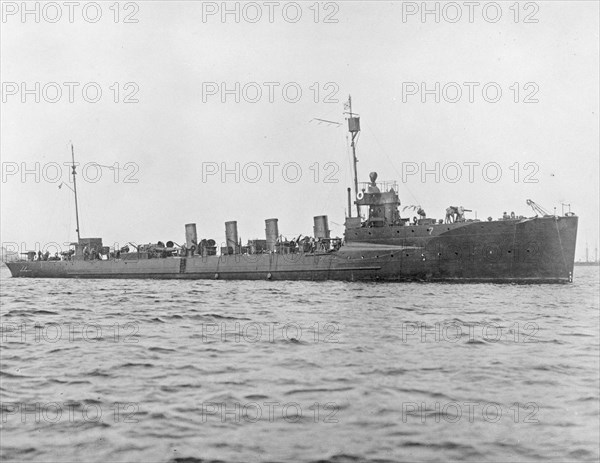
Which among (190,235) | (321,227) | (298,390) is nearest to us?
(298,390)

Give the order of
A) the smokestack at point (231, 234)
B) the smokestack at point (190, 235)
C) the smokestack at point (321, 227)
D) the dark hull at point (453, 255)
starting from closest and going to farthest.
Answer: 1. the dark hull at point (453, 255)
2. the smokestack at point (321, 227)
3. the smokestack at point (231, 234)
4. the smokestack at point (190, 235)

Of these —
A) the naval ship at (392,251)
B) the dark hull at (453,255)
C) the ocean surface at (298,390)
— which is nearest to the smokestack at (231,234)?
the naval ship at (392,251)

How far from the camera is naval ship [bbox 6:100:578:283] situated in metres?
24.8

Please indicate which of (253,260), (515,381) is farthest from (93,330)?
(253,260)

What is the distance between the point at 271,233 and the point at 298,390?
27.9 meters

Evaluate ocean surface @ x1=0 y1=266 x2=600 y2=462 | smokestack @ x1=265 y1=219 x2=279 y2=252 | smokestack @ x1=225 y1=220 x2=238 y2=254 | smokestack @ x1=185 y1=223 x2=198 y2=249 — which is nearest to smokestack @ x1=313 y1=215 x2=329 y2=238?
smokestack @ x1=265 y1=219 x2=279 y2=252

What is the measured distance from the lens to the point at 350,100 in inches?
1211

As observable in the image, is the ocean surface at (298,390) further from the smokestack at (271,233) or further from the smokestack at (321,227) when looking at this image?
the smokestack at (271,233)

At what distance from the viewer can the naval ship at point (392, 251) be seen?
2481 centimetres

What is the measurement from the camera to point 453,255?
25547 mm

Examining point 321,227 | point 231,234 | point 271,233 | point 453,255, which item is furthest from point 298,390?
point 231,234

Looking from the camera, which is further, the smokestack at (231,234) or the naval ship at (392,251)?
the smokestack at (231,234)

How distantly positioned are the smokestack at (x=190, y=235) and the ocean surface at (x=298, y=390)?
2600 cm

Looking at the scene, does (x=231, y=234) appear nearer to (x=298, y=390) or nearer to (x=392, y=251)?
(x=392, y=251)
